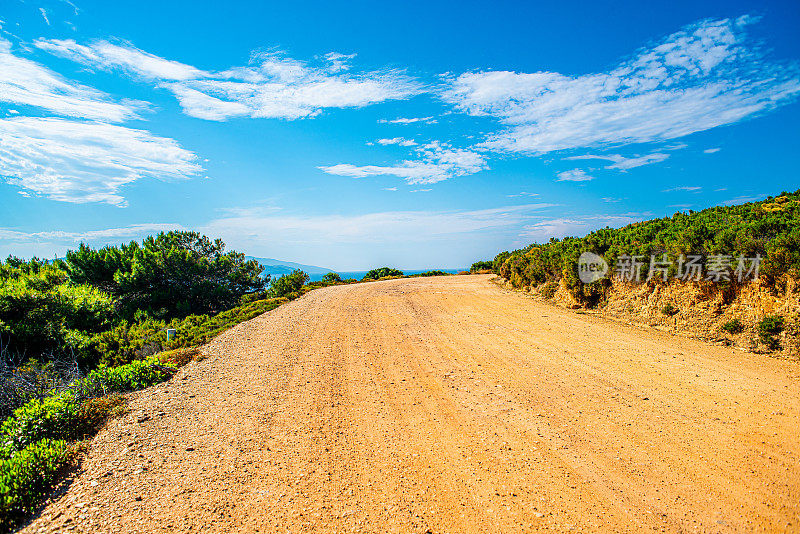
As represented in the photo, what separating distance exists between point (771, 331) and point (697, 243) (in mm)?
3122

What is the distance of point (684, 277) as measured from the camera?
35.9 feet

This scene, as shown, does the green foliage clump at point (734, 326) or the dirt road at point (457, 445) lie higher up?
the green foliage clump at point (734, 326)

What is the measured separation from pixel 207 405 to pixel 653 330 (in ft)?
38.0

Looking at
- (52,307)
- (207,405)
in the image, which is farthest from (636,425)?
(52,307)

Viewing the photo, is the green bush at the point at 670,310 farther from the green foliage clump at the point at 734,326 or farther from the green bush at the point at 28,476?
the green bush at the point at 28,476

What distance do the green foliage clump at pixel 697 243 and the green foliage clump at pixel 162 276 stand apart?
1881cm

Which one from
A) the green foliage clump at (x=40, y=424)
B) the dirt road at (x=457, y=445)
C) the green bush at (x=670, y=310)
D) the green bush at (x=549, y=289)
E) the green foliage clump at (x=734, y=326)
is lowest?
the dirt road at (x=457, y=445)

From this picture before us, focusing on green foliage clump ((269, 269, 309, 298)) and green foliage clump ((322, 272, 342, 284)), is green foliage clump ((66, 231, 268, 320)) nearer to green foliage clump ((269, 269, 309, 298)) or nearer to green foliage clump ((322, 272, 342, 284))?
green foliage clump ((269, 269, 309, 298))

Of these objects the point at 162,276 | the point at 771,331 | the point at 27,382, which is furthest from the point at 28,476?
the point at 162,276

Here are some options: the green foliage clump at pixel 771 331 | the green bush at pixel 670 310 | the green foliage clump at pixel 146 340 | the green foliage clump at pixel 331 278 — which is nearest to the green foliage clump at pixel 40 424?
the green foliage clump at pixel 146 340

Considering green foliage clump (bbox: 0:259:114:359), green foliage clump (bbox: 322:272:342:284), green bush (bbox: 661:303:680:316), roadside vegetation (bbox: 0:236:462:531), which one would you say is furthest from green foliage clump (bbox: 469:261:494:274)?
green foliage clump (bbox: 0:259:114:359)

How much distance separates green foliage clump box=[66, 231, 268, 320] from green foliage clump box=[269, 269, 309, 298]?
2162 mm

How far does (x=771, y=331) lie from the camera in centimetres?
850

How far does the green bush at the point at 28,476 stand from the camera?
395 cm
